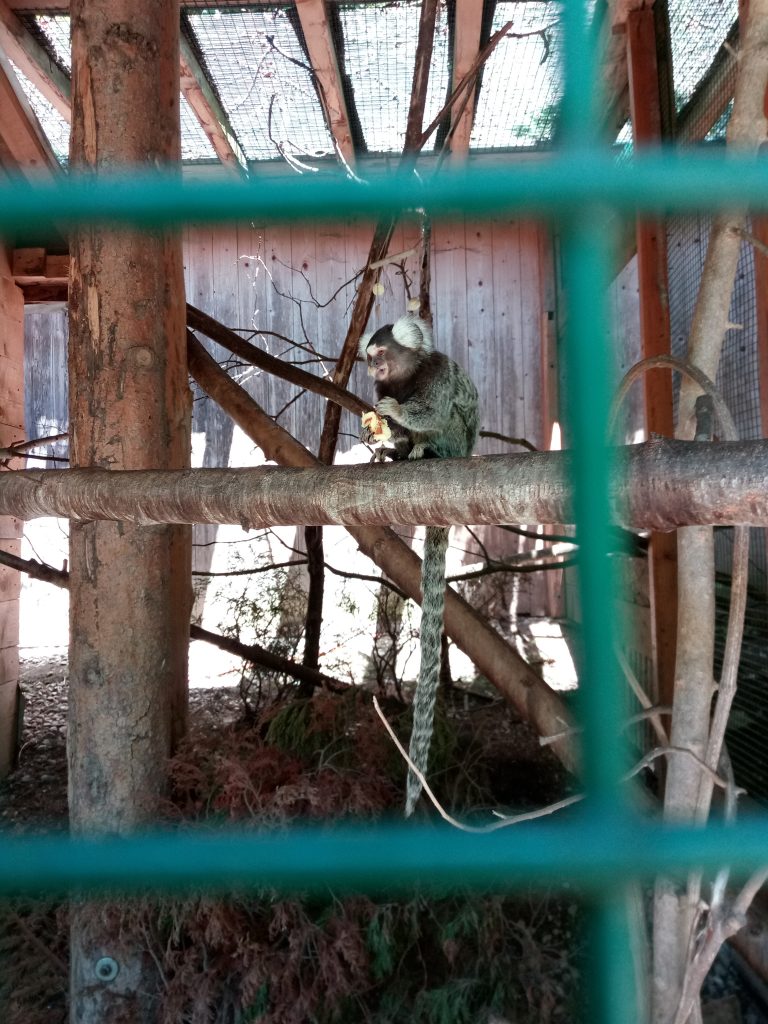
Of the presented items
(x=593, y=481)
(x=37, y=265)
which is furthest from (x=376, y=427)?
(x=37, y=265)

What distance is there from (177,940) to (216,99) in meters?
4.93

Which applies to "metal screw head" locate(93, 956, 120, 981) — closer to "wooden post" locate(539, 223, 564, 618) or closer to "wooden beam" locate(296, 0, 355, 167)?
"wooden beam" locate(296, 0, 355, 167)

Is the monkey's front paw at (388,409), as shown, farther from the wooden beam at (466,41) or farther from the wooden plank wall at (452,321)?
the wooden plank wall at (452,321)

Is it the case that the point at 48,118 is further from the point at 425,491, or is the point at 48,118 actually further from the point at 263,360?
the point at 425,491

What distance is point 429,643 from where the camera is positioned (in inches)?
124

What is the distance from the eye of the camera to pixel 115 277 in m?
2.97

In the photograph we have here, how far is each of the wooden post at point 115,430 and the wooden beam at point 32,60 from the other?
1.87m

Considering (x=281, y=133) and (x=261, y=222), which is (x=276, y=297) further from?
(x=261, y=222)

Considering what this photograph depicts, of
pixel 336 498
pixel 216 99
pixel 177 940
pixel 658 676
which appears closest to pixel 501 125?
pixel 216 99

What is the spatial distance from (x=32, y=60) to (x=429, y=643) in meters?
4.35

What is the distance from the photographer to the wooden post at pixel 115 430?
2.94 meters

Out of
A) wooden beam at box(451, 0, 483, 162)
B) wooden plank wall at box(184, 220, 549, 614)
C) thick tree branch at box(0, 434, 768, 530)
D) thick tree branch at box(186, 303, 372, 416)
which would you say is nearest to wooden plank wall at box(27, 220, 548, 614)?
wooden plank wall at box(184, 220, 549, 614)

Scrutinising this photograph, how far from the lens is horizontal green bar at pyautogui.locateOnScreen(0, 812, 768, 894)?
2.26ft

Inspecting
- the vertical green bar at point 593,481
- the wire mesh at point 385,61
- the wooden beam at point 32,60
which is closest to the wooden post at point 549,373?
the wire mesh at point 385,61
